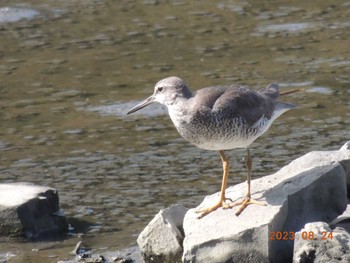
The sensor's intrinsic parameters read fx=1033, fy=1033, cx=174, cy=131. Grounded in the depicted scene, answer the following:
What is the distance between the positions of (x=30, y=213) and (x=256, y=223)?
2.08 metres

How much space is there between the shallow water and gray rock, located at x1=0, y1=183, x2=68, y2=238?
0.14 m

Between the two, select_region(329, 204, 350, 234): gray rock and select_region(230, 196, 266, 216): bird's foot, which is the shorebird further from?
select_region(329, 204, 350, 234): gray rock

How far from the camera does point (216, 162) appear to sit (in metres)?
10.0

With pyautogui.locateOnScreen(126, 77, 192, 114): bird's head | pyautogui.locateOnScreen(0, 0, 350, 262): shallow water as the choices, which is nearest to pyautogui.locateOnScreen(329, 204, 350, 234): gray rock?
pyautogui.locateOnScreen(126, 77, 192, 114): bird's head

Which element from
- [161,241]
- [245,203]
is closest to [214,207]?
[245,203]

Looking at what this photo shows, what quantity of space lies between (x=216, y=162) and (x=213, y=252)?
2950mm

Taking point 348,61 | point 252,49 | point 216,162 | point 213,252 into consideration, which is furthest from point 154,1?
point 213,252

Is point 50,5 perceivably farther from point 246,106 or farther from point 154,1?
point 246,106

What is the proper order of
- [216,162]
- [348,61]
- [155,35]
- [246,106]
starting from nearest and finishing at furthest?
Answer: [246,106] → [216,162] → [348,61] → [155,35]

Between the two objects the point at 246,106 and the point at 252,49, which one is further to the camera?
the point at 252,49

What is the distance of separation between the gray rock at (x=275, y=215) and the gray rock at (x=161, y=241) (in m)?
0.16

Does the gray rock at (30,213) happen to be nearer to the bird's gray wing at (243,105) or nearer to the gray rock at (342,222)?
the bird's gray wing at (243,105)

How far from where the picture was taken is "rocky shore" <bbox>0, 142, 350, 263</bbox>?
22.9ft

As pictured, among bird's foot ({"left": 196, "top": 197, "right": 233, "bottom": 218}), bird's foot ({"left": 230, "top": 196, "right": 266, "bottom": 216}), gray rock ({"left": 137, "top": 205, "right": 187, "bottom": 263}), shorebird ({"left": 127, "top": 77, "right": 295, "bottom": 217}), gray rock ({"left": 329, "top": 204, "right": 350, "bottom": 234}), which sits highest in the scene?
shorebird ({"left": 127, "top": 77, "right": 295, "bottom": 217})
